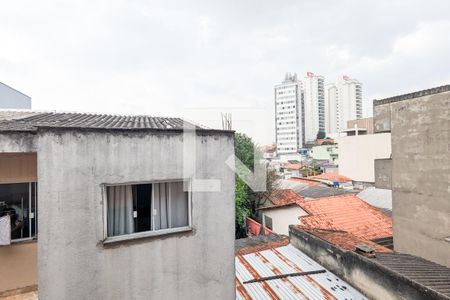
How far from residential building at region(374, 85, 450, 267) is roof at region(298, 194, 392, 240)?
3537 mm

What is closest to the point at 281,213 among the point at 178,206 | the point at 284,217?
the point at 284,217

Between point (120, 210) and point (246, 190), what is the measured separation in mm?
17584

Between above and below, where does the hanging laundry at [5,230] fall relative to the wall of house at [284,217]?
above

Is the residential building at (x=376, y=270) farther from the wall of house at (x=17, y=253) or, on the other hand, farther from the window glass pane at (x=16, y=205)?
the window glass pane at (x=16, y=205)

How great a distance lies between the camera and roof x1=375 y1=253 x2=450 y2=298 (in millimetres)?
5660

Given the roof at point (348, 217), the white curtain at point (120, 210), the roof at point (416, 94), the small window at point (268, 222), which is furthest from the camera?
the small window at point (268, 222)

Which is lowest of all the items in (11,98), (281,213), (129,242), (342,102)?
(281,213)

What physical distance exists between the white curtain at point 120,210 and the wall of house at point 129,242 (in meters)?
0.23

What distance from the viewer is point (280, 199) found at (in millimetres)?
19984

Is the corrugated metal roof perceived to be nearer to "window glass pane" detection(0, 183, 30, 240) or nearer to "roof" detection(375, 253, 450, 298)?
"roof" detection(375, 253, 450, 298)

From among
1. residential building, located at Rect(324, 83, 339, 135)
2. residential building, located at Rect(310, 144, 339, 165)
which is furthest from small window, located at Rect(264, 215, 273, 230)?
residential building, located at Rect(324, 83, 339, 135)

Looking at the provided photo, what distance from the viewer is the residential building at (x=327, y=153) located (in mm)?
58750

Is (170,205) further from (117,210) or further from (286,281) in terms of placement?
(286,281)

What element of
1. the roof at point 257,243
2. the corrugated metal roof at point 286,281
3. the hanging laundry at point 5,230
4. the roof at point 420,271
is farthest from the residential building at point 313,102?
the hanging laundry at point 5,230
